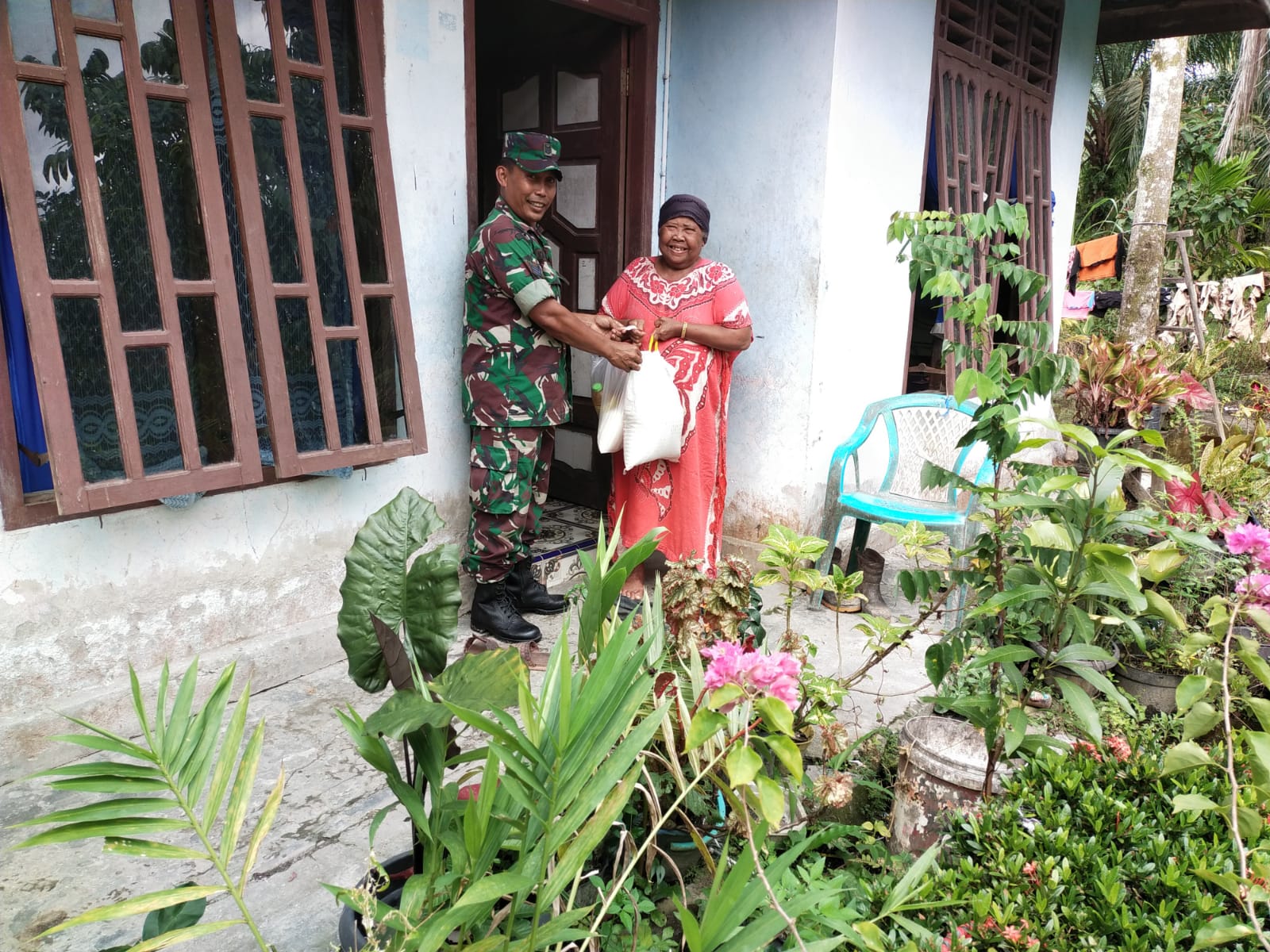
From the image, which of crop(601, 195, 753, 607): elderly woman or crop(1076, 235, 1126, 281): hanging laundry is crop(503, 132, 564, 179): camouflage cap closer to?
crop(601, 195, 753, 607): elderly woman

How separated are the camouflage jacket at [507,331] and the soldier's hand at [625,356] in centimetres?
23

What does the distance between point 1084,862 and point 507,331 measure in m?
2.48

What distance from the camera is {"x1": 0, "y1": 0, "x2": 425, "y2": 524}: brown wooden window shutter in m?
2.28

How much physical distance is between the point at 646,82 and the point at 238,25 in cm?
196

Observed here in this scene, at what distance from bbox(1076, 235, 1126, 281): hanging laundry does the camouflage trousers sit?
23.2 feet

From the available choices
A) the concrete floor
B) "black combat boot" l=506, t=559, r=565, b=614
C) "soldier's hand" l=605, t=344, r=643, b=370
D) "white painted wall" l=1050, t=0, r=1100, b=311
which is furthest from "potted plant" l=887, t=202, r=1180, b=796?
"white painted wall" l=1050, t=0, r=1100, b=311

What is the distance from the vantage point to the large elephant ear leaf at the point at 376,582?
1.47 m

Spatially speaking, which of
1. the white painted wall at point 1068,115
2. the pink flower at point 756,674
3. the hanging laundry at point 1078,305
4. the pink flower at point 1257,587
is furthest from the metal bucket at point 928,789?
the hanging laundry at point 1078,305

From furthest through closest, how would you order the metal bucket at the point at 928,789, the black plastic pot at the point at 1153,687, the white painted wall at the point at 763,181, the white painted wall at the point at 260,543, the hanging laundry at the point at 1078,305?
1. the hanging laundry at the point at 1078,305
2. the white painted wall at the point at 763,181
3. the black plastic pot at the point at 1153,687
4. the white painted wall at the point at 260,543
5. the metal bucket at the point at 928,789

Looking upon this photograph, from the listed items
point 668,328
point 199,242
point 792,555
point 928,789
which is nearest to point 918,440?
point 668,328

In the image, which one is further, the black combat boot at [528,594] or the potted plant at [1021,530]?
the black combat boot at [528,594]

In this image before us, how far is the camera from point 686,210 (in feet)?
11.5

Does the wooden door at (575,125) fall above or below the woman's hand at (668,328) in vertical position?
above

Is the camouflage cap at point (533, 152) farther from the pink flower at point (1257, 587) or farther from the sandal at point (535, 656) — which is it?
the pink flower at point (1257, 587)
